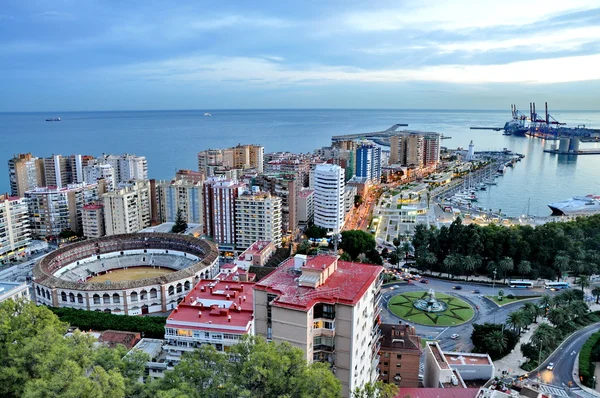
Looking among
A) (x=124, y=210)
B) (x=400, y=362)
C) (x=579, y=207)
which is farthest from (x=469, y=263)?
(x=124, y=210)

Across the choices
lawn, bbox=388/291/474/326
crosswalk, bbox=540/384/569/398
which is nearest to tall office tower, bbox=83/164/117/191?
lawn, bbox=388/291/474/326

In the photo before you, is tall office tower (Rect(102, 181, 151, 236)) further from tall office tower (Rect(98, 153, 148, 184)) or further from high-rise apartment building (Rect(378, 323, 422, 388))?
high-rise apartment building (Rect(378, 323, 422, 388))

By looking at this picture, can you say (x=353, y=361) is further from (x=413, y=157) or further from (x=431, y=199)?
(x=413, y=157)

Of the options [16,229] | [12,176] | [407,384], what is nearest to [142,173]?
[12,176]

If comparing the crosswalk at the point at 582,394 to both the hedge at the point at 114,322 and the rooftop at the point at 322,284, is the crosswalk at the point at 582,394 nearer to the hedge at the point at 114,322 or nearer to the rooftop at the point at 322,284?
the rooftop at the point at 322,284

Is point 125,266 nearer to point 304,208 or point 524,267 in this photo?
point 304,208

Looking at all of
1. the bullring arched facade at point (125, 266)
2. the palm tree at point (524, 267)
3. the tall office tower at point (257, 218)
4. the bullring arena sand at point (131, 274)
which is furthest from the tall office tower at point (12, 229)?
the palm tree at point (524, 267)
